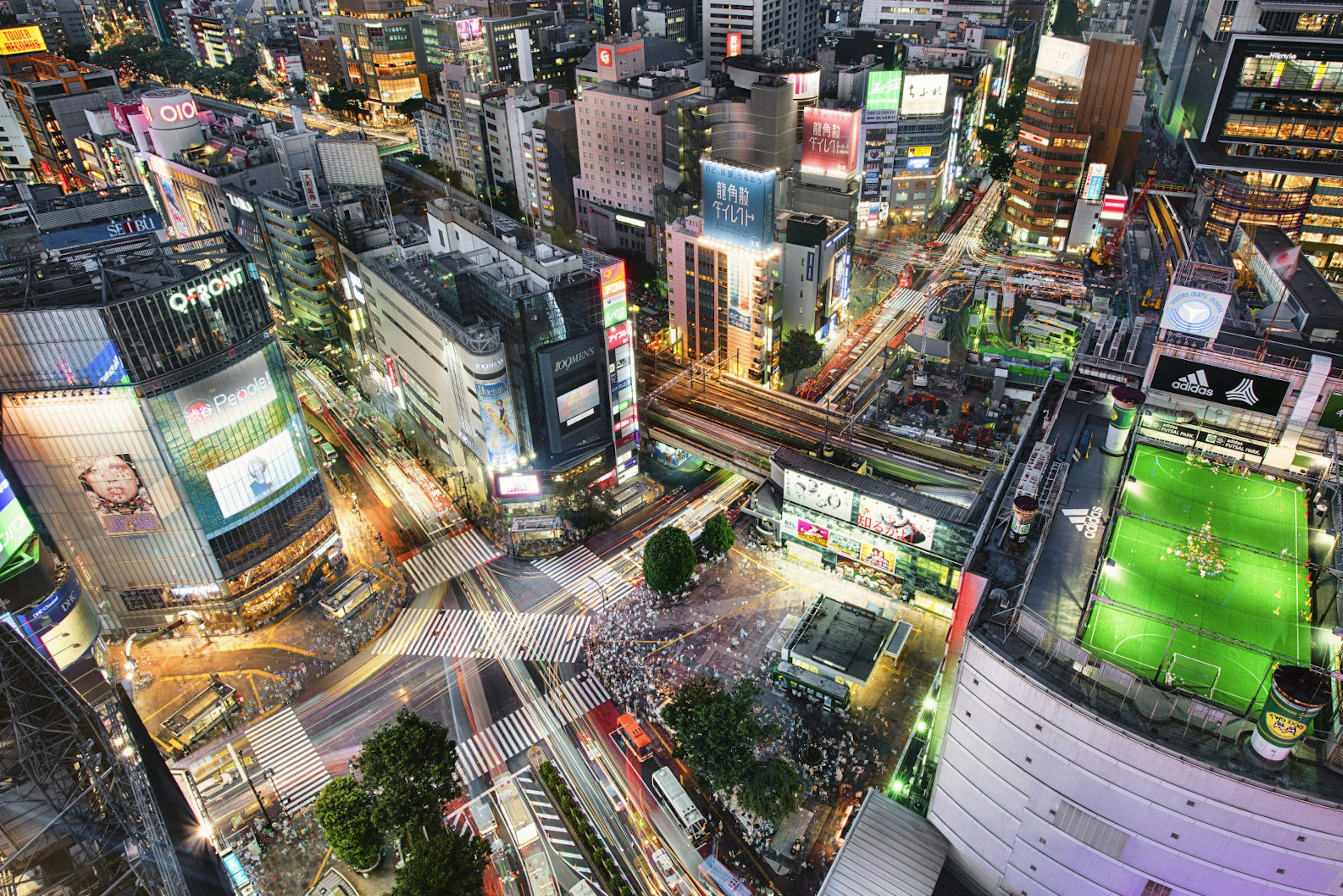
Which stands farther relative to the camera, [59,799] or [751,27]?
[751,27]

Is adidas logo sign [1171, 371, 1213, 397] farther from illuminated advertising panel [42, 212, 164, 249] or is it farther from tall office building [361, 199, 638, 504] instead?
illuminated advertising panel [42, 212, 164, 249]

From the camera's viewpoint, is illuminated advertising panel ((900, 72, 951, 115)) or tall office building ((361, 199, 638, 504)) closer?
tall office building ((361, 199, 638, 504))

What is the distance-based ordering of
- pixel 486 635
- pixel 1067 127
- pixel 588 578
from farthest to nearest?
1. pixel 1067 127
2. pixel 588 578
3. pixel 486 635

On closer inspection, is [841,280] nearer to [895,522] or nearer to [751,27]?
[895,522]

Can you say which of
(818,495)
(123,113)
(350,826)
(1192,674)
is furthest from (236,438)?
(123,113)

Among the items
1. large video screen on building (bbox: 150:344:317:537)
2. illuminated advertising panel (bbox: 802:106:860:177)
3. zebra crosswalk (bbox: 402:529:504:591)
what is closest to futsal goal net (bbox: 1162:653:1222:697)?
zebra crosswalk (bbox: 402:529:504:591)

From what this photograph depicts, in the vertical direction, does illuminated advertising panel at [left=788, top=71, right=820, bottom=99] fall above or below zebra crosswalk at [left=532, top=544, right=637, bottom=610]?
above

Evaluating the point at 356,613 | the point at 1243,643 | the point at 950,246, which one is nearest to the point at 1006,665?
the point at 1243,643
